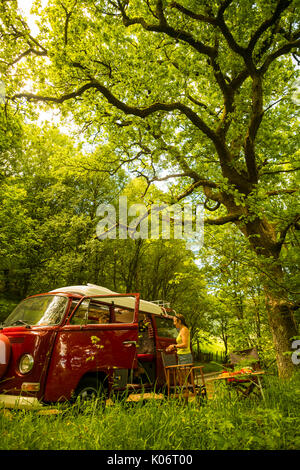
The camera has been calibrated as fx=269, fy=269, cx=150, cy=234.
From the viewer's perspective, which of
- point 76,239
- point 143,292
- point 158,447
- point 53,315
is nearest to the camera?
point 158,447

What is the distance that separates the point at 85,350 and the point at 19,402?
4.04 ft

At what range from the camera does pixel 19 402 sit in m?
4.18

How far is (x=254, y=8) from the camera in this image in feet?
25.6

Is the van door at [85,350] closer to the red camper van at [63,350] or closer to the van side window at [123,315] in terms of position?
the red camper van at [63,350]

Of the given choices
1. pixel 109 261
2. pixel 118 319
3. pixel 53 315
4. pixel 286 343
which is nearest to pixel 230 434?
pixel 53 315

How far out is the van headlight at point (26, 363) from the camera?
4.50 meters

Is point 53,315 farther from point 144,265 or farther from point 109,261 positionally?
point 144,265

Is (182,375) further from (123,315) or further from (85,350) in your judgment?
(123,315)

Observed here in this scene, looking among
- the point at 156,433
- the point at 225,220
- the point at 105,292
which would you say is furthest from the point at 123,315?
the point at 225,220

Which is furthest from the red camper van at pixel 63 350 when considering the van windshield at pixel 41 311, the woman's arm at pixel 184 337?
the woman's arm at pixel 184 337

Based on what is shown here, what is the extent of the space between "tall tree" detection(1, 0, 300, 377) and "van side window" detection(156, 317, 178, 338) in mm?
3080

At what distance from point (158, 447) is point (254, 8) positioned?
1051 centimetres

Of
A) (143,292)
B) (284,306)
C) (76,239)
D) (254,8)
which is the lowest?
(143,292)

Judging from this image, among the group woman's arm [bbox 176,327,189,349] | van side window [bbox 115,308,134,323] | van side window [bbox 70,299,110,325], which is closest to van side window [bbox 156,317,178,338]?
van side window [bbox 115,308,134,323]
